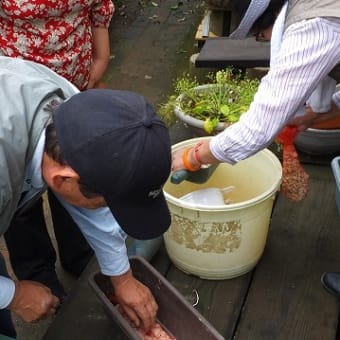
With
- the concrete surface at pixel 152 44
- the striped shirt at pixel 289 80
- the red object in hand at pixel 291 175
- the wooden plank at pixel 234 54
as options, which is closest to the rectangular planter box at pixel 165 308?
the striped shirt at pixel 289 80

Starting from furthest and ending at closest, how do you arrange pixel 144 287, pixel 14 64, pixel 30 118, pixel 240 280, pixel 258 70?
pixel 258 70, pixel 240 280, pixel 144 287, pixel 14 64, pixel 30 118

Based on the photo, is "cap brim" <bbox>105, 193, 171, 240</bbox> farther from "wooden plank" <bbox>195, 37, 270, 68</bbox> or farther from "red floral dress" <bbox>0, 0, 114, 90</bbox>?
"wooden plank" <bbox>195, 37, 270, 68</bbox>

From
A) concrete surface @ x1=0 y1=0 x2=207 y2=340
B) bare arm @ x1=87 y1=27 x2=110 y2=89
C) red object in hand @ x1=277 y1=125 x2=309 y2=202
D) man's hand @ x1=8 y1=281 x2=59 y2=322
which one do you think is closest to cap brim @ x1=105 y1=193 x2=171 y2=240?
man's hand @ x1=8 y1=281 x2=59 y2=322

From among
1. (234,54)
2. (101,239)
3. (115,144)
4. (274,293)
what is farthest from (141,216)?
(234,54)

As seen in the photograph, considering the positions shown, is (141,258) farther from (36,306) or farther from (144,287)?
(36,306)

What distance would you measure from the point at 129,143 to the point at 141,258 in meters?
0.56

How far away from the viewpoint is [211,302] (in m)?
1.57

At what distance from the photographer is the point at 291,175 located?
172cm

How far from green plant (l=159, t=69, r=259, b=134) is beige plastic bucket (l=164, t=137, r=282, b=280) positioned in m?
0.31

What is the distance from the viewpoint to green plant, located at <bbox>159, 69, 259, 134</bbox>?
79.5 inches

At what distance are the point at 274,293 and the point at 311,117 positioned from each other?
1.86ft

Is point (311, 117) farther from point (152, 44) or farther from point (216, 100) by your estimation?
point (152, 44)

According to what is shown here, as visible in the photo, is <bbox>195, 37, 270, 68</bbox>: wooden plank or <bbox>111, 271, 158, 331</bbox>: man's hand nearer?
<bbox>111, 271, 158, 331</bbox>: man's hand

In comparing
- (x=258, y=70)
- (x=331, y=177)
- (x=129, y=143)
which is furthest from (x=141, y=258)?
(x=258, y=70)
